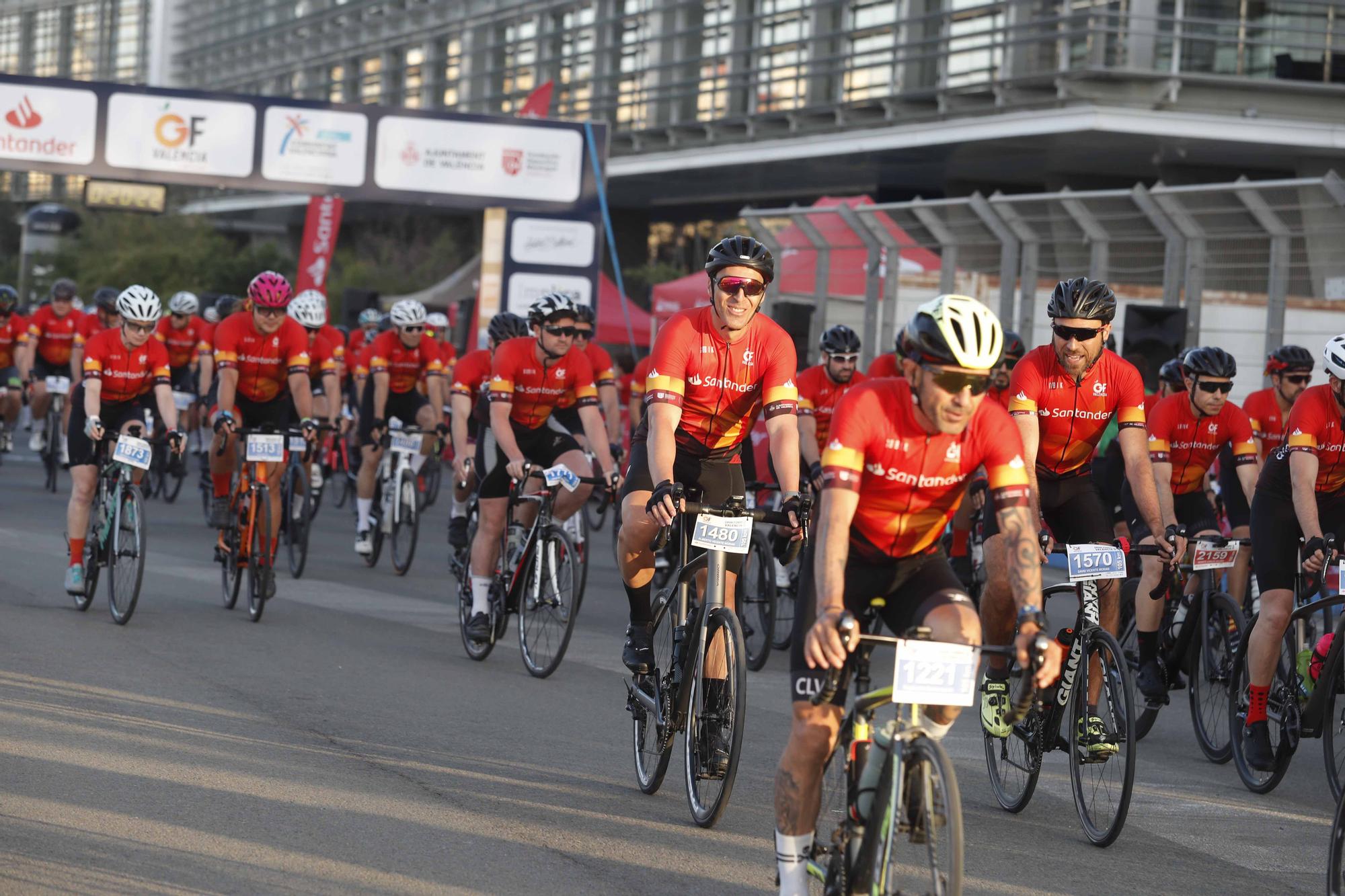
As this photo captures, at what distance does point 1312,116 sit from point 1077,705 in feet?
77.9

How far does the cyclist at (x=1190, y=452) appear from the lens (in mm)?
8664

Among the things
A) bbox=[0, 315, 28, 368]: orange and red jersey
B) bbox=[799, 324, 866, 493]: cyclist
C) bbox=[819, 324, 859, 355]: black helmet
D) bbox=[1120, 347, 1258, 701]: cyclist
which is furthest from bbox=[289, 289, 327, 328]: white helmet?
bbox=[1120, 347, 1258, 701]: cyclist

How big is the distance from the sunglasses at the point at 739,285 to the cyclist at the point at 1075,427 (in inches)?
47.7

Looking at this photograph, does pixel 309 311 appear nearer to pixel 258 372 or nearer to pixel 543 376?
pixel 258 372

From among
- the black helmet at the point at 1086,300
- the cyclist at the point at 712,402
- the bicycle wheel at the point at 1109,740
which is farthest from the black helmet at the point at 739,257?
the bicycle wheel at the point at 1109,740

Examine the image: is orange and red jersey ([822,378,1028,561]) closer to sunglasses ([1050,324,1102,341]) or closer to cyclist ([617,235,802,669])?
cyclist ([617,235,802,669])

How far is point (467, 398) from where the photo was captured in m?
11.7

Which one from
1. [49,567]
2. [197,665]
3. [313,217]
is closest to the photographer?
[197,665]

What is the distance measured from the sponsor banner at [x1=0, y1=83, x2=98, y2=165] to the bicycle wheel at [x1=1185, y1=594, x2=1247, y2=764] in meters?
18.4

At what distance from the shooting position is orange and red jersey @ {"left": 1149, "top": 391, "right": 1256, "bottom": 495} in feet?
30.4

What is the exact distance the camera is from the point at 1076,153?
29.8 meters

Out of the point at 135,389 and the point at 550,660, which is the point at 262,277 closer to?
the point at 135,389

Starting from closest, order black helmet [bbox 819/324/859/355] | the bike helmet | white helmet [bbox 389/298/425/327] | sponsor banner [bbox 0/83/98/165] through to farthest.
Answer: the bike helmet < black helmet [bbox 819/324/859/355] < white helmet [bbox 389/298/425/327] < sponsor banner [bbox 0/83/98/165]

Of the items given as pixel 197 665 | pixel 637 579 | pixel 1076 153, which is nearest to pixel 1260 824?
pixel 637 579
